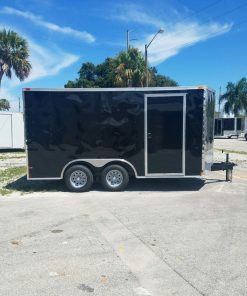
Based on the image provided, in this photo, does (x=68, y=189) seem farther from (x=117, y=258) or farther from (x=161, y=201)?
(x=117, y=258)

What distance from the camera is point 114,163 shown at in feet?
34.0

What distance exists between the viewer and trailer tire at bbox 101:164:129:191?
10.3 m

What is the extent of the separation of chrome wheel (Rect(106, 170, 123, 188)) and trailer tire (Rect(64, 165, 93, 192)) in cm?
49

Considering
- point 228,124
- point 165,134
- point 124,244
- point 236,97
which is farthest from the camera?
point 236,97

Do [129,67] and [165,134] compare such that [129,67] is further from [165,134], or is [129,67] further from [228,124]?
[165,134]

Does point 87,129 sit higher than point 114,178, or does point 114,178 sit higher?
point 87,129

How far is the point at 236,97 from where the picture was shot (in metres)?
67.1

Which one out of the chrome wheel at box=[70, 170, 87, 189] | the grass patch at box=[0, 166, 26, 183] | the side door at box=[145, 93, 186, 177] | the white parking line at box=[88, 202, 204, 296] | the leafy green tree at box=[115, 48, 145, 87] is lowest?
the white parking line at box=[88, 202, 204, 296]

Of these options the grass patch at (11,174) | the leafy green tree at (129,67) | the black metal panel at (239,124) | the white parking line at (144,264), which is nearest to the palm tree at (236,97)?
the black metal panel at (239,124)

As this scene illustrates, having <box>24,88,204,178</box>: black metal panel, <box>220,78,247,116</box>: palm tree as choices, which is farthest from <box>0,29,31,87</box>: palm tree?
<box>220,78,247,116</box>: palm tree

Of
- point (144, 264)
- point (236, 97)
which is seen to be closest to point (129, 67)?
point (144, 264)

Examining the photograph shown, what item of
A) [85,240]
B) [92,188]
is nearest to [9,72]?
[92,188]

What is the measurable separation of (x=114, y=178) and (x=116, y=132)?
50.5 inches

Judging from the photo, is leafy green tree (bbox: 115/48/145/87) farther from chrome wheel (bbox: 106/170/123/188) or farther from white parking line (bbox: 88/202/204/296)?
white parking line (bbox: 88/202/204/296)
